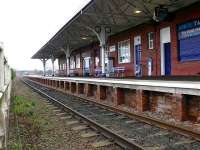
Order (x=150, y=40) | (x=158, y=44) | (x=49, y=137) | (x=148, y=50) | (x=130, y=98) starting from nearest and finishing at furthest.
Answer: (x=49, y=137), (x=130, y=98), (x=158, y=44), (x=150, y=40), (x=148, y=50)

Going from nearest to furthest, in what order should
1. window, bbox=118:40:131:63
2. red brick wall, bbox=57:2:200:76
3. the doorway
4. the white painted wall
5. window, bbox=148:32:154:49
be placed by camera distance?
1. red brick wall, bbox=57:2:200:76
2. the white painted wall
3. window, bbox=148:32:154:49
4. the doorway
5. window, bbox=118:40:131:63

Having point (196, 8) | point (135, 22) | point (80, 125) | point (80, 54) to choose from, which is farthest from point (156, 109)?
point (80, 54)

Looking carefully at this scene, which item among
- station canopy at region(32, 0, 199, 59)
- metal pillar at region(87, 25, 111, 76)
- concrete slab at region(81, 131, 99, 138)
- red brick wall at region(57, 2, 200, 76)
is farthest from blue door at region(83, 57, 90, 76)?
concrete slab at region(81, 131, 99, 138)

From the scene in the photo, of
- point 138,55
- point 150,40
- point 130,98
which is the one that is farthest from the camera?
point 138,55

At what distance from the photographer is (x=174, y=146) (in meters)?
6.59

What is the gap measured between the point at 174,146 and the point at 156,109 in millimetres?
4481

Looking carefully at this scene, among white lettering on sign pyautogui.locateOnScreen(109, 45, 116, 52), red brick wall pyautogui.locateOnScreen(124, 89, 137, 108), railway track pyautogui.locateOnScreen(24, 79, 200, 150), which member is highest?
white lettering on sign pyautogui.locateOnScreen(109, 45, 116, 52)

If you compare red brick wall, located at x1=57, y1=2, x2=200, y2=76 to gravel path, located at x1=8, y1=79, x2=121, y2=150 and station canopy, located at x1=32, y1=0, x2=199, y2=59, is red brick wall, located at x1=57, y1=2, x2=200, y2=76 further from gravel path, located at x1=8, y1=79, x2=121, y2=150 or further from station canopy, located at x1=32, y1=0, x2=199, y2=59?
gravel path, located at x1=8, y1=79, x2=121, y2=150

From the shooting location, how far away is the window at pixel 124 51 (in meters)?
25.5

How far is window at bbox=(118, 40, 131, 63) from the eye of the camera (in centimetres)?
2552

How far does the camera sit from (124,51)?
26.3 metres

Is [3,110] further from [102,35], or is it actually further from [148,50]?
[102,35]

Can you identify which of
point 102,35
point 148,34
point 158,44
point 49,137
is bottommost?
point 49,137

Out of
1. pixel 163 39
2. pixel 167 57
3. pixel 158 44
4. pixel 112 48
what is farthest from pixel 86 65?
pixel 167 57
